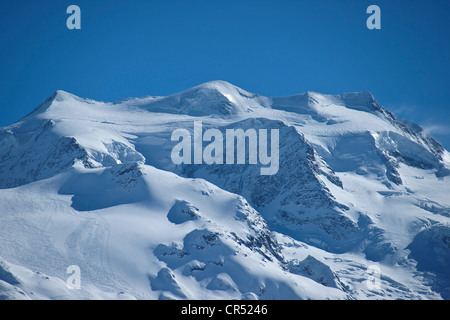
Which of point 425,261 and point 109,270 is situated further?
point 425,261

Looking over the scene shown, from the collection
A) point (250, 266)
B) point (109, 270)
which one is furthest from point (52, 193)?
point (250, 266)

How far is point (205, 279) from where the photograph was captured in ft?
448

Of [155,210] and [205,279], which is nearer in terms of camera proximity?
[205,279]

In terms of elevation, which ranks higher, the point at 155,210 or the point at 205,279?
the point at 155,210

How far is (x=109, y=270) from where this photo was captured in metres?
130

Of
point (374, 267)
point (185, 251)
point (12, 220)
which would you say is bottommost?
point (374, 267)

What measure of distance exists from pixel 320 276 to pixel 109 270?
195 feet
